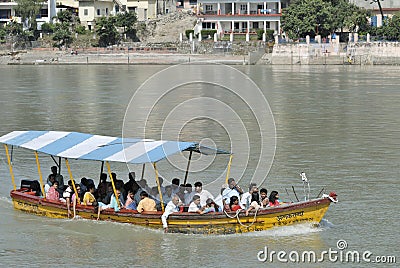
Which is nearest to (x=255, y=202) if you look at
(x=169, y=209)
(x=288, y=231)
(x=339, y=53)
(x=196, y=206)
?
(x=288, y=231)

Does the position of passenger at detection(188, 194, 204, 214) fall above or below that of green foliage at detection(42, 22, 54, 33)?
Answer: below

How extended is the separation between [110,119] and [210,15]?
4453cm

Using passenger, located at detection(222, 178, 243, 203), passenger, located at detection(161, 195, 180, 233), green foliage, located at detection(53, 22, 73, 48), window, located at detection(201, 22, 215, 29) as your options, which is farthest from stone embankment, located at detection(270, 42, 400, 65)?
passenger, located at detection(161, 195, 180, 233)

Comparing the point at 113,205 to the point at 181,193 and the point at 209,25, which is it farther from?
the point at 209,25

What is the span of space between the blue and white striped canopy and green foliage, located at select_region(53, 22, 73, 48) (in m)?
57.6

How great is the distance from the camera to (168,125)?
3170 centimetres

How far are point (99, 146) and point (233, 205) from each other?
3.17 m

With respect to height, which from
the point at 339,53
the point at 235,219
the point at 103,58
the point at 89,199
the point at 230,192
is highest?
the point at 339,53

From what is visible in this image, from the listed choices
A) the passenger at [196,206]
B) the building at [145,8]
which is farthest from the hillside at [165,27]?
the passenger at [196,206]

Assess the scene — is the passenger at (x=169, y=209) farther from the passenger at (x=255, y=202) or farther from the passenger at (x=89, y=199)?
the passenger at (x=89, y=199)

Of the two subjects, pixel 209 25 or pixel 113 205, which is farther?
pixel 209 25

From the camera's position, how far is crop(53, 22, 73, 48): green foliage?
7531cm

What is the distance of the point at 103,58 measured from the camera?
74.2 m

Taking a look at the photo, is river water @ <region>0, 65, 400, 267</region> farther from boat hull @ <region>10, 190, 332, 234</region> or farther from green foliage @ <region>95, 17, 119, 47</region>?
green foliage @ <region>95, 17, 119, 47</region>
